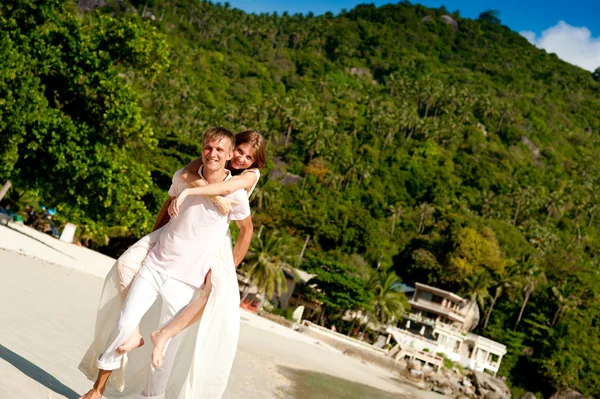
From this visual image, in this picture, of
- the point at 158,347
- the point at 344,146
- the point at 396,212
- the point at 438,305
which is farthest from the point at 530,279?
the point at 158,347

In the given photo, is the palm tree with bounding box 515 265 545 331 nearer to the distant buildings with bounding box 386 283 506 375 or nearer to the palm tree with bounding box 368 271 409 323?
the distant buildings with bounding box 386 283 506 375

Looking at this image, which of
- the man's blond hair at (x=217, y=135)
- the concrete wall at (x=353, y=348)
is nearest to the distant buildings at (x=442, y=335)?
the concrete wall at (x=353, y=348)

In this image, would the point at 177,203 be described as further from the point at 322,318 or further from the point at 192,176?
the point at 322,318

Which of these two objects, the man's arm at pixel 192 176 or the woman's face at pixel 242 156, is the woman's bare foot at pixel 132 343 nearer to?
the man's arm at pixel 192 176

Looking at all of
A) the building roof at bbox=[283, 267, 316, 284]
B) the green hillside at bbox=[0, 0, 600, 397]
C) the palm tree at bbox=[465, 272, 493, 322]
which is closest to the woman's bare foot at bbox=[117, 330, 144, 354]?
the green hillside at bbox=[0, 0, 600, 397]

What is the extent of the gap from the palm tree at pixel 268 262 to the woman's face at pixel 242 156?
3478 centimetres

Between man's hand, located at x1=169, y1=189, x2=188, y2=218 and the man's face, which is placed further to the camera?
the man's face

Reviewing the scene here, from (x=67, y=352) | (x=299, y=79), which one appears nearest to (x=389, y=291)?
(x=67, y=352)

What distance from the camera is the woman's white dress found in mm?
4715

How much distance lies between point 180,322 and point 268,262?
118 ft

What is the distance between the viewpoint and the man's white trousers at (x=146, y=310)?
4.57m

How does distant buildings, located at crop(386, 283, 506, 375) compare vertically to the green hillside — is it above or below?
below

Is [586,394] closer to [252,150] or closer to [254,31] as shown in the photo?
[252,150]

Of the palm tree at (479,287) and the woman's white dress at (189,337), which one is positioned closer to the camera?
the woman's white dress at (189,337)
